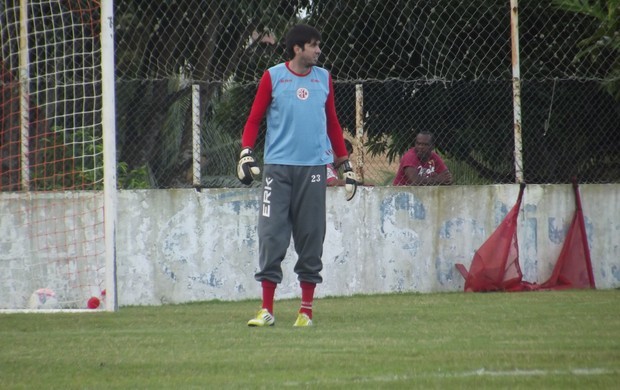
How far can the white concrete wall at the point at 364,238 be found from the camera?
1171cm

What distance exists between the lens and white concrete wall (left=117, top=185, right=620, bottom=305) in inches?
461

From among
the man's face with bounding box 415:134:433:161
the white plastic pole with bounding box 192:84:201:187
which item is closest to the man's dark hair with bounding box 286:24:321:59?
the white plastic pole with bounding box 192:84:201:187

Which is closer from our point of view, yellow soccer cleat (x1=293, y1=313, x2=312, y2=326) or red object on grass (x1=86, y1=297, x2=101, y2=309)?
yellow soccer cleat (x1=293, y1=313, x2=312, y2=326)

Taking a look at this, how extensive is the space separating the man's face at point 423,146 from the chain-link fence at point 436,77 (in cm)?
32

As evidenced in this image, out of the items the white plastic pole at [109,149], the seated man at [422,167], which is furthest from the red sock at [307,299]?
the seated man at [422,167]

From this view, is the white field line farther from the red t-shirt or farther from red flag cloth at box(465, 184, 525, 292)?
the red t-shirt

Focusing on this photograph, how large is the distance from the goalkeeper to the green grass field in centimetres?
45

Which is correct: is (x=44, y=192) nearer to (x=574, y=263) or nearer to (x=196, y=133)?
(x=196, y=133)

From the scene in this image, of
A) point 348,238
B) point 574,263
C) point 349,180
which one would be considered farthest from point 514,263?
point 349,180

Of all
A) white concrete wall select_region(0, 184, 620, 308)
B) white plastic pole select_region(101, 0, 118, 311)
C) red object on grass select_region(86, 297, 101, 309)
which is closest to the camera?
white plastic pole select_region(101, 0, 118, 311)

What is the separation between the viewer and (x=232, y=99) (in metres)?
14.3

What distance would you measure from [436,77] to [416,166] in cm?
93

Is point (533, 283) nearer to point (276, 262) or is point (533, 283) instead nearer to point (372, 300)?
point (372, 300)

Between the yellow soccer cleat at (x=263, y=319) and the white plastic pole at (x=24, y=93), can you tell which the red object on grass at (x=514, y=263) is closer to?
the yellow soccer cleat at (x=263, y=319)
